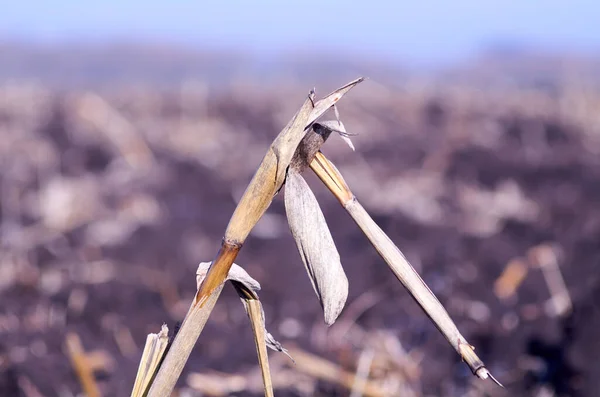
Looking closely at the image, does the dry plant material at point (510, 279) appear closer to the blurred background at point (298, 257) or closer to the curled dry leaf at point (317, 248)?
the blurred background at point (298, 257)

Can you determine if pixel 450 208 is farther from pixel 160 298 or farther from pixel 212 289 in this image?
pixel 212 289

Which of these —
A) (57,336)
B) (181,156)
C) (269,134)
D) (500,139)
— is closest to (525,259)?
(57,336)

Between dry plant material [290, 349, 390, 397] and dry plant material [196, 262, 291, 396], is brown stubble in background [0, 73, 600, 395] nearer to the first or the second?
dry plant material [290, 349, 390, 397]

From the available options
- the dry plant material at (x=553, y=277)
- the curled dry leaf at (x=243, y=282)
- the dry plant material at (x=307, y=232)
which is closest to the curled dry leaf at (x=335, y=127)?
the dry plant material at (x=307, y=232)

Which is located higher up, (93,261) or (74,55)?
(93,261)

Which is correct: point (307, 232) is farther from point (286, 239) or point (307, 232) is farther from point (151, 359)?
point (286, 239)
